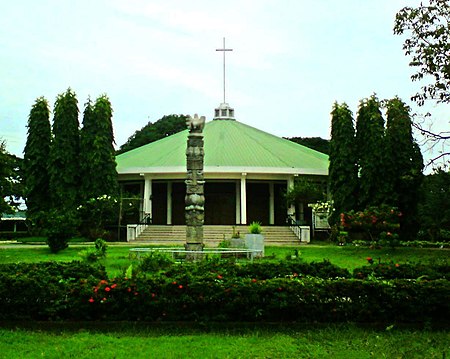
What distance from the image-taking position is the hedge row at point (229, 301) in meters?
7.67

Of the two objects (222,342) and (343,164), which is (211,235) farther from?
(222,342)

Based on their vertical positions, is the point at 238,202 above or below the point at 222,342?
above

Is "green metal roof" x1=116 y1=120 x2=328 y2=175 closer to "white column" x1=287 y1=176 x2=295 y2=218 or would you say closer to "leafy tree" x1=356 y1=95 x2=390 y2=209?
"white column" x1=287 y1=176 x2=295 y2=218

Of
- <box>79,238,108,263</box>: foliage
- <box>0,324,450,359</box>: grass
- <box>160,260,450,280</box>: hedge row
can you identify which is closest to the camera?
<box>0,324,450,359</box>: grass

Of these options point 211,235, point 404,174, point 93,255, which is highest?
point 404,174

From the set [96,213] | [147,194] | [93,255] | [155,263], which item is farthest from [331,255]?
[147,194]

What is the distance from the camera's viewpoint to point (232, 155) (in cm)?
3103

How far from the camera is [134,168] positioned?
98.3 ft

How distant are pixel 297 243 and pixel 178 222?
8.29 m

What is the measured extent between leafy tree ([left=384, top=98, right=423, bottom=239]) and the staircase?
486 centimetres

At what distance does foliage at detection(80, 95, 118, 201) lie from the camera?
27859mm

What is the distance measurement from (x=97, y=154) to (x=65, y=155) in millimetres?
1526

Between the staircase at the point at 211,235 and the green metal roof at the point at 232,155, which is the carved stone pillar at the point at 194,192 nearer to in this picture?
the staircase at the point at 211,235

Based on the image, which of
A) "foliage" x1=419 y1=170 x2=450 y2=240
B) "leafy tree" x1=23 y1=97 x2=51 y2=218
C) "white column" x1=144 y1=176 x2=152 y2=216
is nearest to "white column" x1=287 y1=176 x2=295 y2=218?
"white column" x1=144 y1=176 x2=152 y2=216
